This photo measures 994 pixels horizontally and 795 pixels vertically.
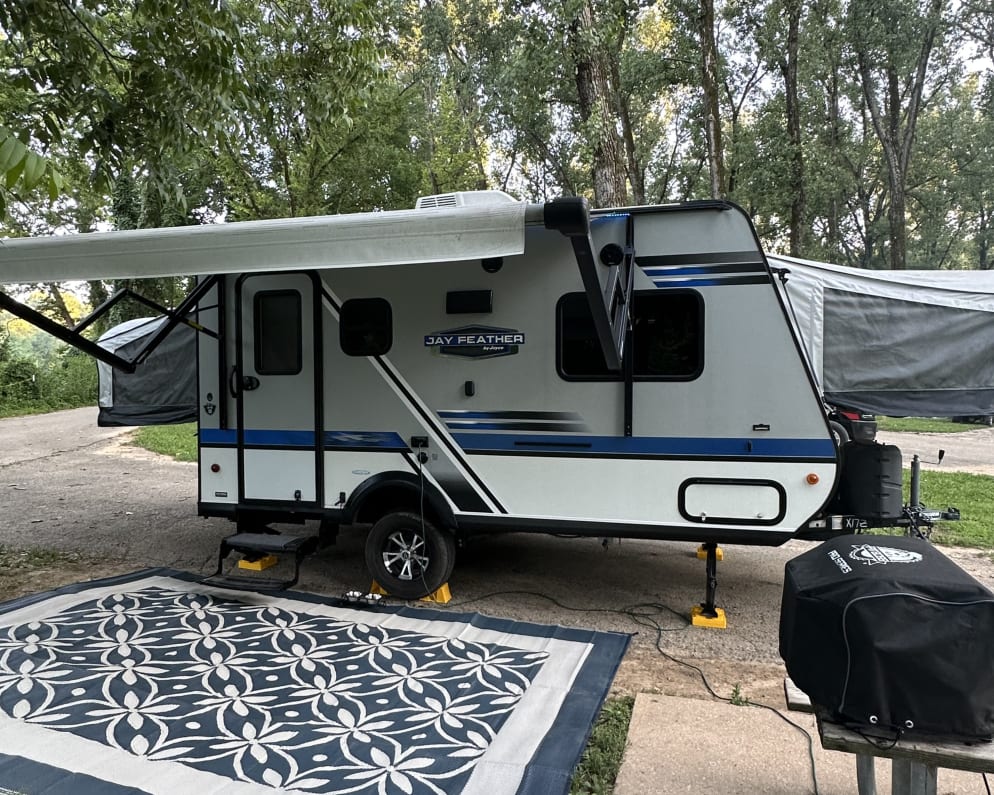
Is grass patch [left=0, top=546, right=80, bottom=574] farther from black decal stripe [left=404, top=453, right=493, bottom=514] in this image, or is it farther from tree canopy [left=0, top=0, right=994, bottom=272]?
black decal stripe [left=404, top=453, right=493, bottom=514]

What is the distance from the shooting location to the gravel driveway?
422 cm

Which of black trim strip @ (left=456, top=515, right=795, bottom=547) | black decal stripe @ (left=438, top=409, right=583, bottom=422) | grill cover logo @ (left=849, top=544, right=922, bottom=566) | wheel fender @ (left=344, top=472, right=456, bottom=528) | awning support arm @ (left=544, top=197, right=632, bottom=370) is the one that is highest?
awning support arm @ (left=544, top=197, right=632, bottom=370)

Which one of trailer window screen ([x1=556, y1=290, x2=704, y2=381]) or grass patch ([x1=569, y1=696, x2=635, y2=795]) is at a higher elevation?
trailer window screen ([x1=556, y1=290, x2=704, y2=381])

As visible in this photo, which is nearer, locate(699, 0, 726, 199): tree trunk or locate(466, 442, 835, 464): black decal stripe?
locate(466, 442, 835, 464): black decal stripe

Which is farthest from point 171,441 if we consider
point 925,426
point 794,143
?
point 925,426

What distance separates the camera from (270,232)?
3848 mm

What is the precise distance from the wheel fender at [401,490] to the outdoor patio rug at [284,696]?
65cm

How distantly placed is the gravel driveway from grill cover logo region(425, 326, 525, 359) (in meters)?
1.82

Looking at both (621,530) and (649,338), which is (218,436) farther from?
(649,338)

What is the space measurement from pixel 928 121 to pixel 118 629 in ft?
99.9

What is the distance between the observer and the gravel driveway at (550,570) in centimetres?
422

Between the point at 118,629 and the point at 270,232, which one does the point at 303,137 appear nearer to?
the point at 270,232

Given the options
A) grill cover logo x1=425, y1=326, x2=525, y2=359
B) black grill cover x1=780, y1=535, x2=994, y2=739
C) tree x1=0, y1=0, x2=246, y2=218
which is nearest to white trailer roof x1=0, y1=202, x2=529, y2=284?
tree x1=0, y1=0, x2=246, y2=218

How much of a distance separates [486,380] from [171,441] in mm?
11387
